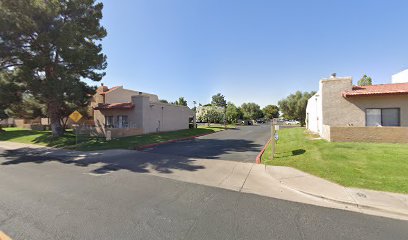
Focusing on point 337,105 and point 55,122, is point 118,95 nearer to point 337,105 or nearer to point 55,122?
point 55,122

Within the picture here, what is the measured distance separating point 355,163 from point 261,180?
447 cm

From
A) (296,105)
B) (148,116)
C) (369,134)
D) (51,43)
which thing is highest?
(51,43)

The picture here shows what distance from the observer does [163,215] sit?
16.1 feet

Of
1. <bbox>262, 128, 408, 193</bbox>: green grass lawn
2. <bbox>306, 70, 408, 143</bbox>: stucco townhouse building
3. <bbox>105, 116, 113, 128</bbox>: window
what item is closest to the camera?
<bbox>262, 128, 408, 193</bbox>: green grass lawn

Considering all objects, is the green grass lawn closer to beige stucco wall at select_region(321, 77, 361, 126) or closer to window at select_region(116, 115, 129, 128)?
beige stucco wall at select_region(321, 77, 361, 126)

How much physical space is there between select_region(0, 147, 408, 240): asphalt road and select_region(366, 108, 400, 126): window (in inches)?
475

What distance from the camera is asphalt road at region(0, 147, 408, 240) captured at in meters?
4.09

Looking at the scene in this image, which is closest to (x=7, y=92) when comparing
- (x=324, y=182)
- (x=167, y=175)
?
(x=167, y=175)

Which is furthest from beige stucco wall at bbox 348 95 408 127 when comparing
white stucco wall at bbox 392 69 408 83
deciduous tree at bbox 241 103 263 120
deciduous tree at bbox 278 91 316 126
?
deciduous tree at bbox 241 103 263 120

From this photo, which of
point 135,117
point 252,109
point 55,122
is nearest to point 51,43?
point 55,122

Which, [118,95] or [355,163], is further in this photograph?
[118,95]

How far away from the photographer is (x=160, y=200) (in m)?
5.84

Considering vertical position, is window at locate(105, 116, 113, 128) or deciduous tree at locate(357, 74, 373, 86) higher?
deciduous tree at locate(357, 74, 373, 86)

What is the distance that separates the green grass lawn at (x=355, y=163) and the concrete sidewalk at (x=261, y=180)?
0.64 metres
